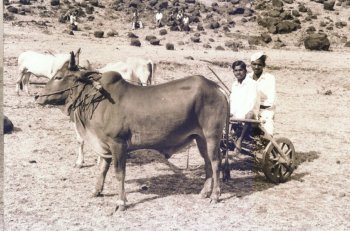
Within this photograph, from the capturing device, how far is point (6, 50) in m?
20.5

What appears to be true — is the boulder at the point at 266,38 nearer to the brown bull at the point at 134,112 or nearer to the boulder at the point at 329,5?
the boulder at the point at 329,5

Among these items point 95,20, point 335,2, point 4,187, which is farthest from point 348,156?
point 335,2

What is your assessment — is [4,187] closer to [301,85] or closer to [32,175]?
[32,175]

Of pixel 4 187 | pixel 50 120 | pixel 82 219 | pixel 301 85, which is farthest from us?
pixel 301 85

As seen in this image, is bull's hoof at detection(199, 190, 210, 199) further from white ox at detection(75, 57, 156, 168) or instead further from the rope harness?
white ox at detection(75, 57, 156, 168)

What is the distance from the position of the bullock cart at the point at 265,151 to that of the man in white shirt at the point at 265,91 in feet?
0.99

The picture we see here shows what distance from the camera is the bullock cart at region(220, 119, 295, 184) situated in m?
8.10

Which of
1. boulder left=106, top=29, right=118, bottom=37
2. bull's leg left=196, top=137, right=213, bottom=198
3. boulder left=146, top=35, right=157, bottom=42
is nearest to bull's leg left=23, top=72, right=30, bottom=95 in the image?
bull's leg left=196, top=137, right=213, bottom=198

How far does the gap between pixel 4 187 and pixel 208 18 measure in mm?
33018

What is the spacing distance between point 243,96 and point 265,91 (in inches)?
22.7

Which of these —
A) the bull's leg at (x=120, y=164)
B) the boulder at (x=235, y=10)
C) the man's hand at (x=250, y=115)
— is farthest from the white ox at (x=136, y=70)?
the boulder at (x=235, y=10)

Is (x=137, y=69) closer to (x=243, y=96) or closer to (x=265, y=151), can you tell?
(x=243, y=96)

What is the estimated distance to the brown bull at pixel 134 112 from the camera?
6.95 metres

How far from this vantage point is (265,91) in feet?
28.1
